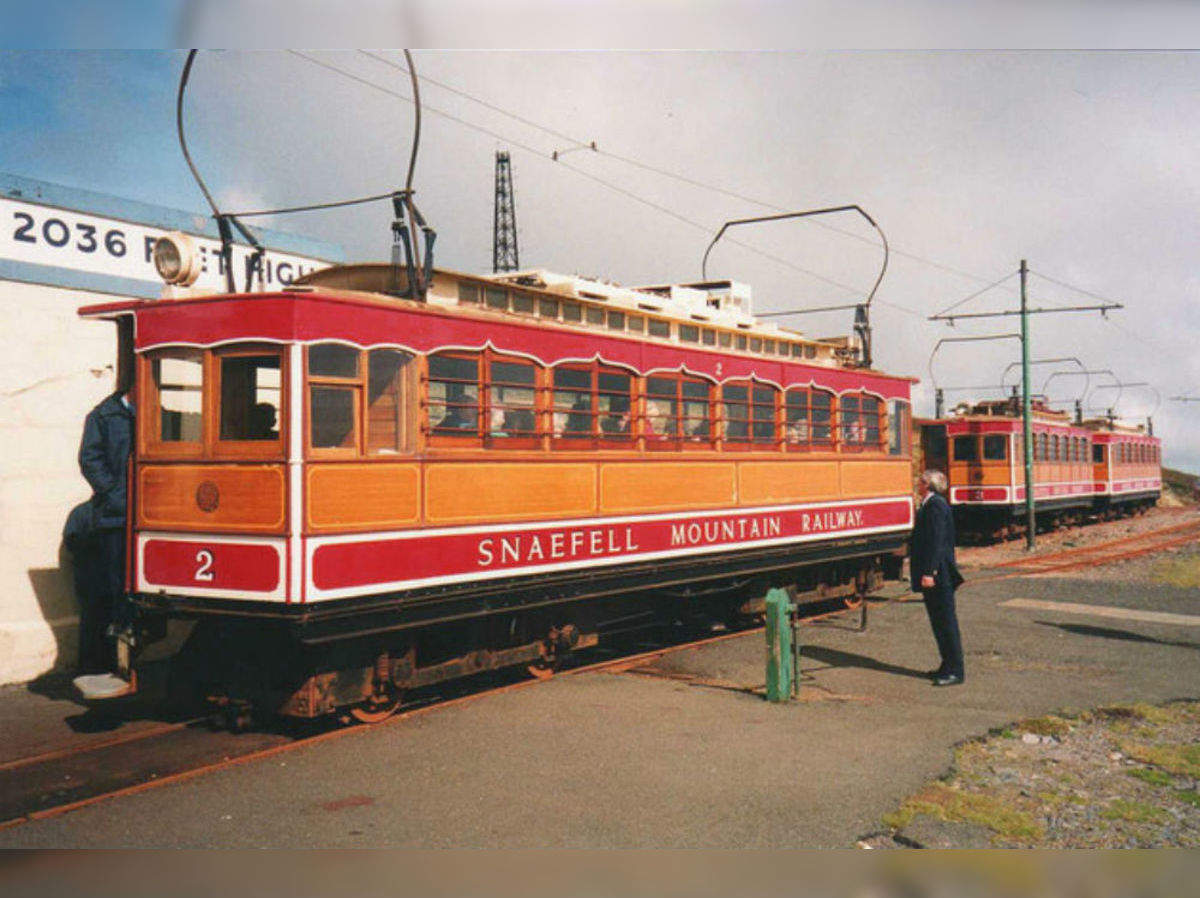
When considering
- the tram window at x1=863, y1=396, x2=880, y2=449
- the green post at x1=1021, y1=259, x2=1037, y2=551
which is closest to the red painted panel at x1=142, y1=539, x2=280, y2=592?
the tram window at x1=863, y1=396, x2=880, y2=449

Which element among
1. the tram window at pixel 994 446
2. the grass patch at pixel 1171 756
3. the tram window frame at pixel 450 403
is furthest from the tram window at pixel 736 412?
the tram window at pixel 994 446

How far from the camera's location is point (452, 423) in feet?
23.7

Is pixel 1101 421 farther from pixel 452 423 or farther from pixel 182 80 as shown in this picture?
pixel 182 80

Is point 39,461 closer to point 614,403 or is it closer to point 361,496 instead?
point 361,496

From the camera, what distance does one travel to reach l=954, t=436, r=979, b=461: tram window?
2345 centimetres

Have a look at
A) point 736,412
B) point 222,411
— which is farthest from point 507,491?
point 736,412

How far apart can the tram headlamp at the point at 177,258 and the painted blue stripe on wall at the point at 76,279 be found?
232cm

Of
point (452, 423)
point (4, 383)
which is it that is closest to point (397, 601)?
point (452, 423)

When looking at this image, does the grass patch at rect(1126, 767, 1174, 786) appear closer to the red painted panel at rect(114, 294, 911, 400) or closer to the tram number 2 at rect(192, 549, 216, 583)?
the red painted panel at rect(114, 294, 911, 400)

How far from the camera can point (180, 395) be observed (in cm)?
679

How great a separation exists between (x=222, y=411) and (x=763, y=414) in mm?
5788

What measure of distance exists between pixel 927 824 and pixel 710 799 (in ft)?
3.56

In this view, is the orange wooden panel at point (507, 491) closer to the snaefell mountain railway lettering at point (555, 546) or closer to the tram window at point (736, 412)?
the snaefell mountain railway lettering at point (555, 546)

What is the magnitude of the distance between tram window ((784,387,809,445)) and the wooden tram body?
13523mm
